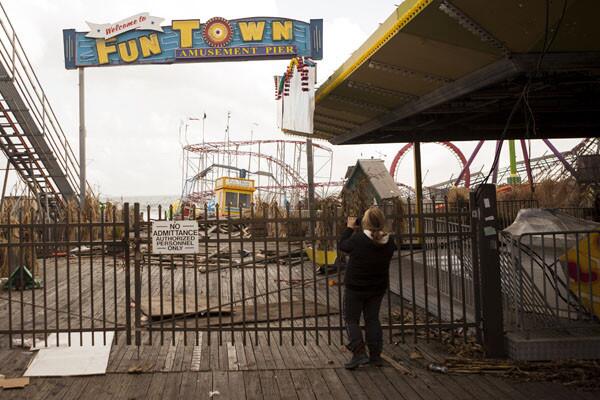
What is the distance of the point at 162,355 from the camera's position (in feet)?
19.2

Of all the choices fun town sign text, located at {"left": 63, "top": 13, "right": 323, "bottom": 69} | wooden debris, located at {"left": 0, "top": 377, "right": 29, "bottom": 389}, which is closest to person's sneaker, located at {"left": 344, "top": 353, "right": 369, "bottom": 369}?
wooden debris, located at {"left": 0, "top": 377, "right": 29, "bottom": 389}

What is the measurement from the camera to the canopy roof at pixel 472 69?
18.8ft

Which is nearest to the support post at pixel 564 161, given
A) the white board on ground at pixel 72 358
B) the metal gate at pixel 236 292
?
the metal gate at pixel 236 292

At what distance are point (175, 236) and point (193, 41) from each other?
16.4 metres

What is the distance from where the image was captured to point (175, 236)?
19.3ft

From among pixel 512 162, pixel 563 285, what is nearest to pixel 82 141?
pixel 563 285

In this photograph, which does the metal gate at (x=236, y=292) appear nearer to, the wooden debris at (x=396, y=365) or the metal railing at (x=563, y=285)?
the wooden debris at (x=396, y=365)

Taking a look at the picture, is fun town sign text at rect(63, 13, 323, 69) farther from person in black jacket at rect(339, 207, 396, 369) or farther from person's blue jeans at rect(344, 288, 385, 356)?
person's blue jeans at rect(344, 288, 385, 356)

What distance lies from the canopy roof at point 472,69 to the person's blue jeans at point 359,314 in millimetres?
2203

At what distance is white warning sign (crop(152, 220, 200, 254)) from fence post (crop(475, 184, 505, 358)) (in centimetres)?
312

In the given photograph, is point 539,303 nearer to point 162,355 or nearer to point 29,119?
point 162,355

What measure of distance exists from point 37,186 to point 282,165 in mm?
27352

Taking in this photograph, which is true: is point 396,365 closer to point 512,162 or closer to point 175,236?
point 175,236

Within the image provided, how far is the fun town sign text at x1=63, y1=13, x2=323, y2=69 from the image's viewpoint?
20531 mm
